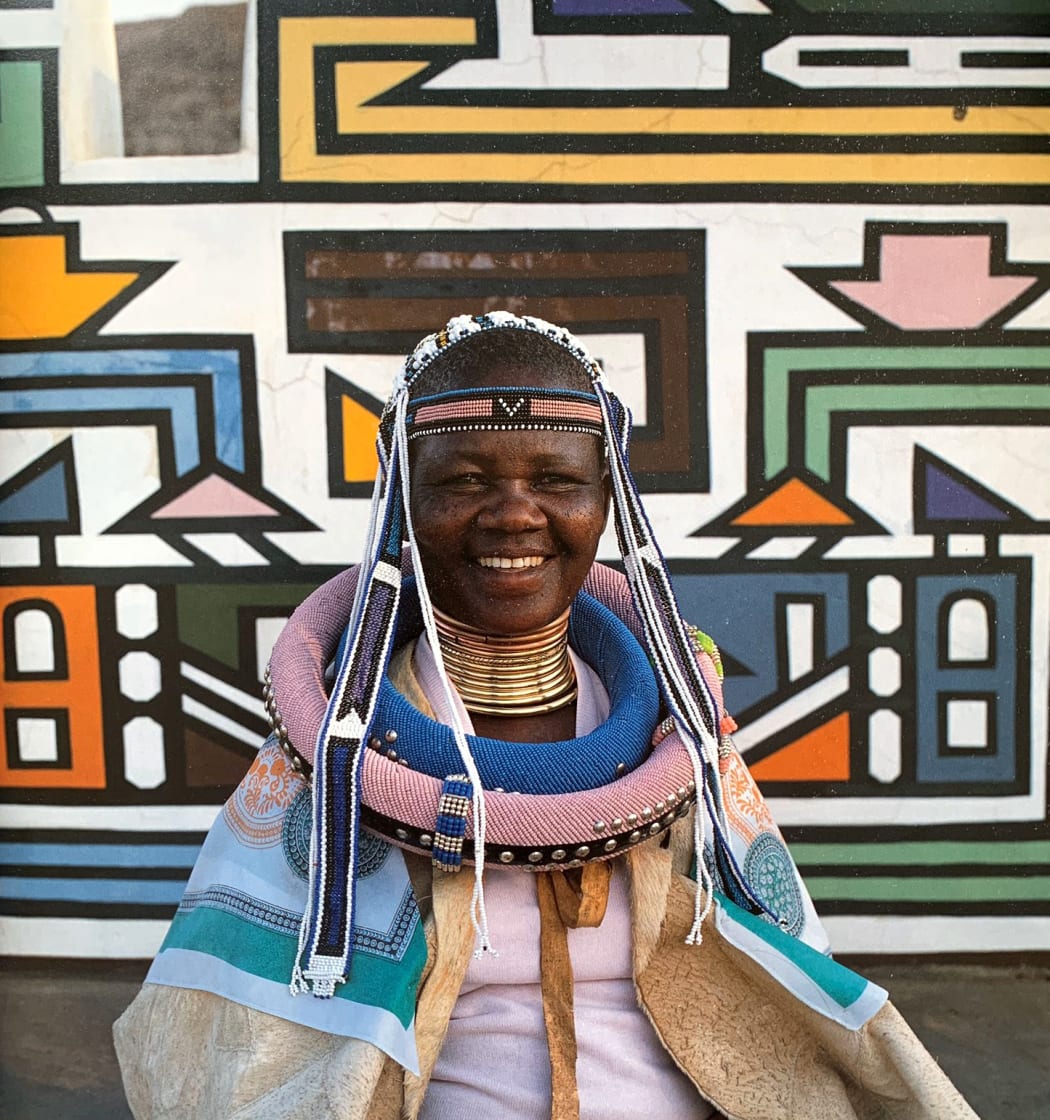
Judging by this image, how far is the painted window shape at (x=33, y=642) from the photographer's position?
2809 millimetres

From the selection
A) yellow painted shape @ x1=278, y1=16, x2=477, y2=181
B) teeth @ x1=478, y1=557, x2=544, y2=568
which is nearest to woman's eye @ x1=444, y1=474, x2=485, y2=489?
teeth @ x1=478, y1=557, x2=544, y2=568

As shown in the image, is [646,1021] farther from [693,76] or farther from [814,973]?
[693,76]

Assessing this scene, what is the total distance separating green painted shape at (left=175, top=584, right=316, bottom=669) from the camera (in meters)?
2.77

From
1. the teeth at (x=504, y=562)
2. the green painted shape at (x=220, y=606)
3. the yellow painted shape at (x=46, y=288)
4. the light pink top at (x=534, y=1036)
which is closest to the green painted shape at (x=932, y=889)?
the light pink top at (x=534, y=1036)

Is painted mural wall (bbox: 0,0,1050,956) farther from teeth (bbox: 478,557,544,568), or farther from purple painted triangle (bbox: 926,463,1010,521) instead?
teeth (bbox: 478,557,544,568)

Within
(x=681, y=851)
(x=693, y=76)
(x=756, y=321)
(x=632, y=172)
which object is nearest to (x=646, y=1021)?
(x=681, y=851)

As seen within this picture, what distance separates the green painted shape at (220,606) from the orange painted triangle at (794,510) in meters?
1.13

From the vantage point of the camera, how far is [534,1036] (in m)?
1.57

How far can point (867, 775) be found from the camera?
284 cm

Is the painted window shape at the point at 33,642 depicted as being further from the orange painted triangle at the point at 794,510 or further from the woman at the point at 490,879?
the orange painted triangle at the point at 794,510

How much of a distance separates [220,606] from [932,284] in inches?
77.1

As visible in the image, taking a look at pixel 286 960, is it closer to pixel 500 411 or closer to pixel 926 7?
pixel 500 411

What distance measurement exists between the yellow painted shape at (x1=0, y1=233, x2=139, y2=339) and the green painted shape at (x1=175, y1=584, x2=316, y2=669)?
2.39 feet

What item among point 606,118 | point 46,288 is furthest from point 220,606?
point 606,118
